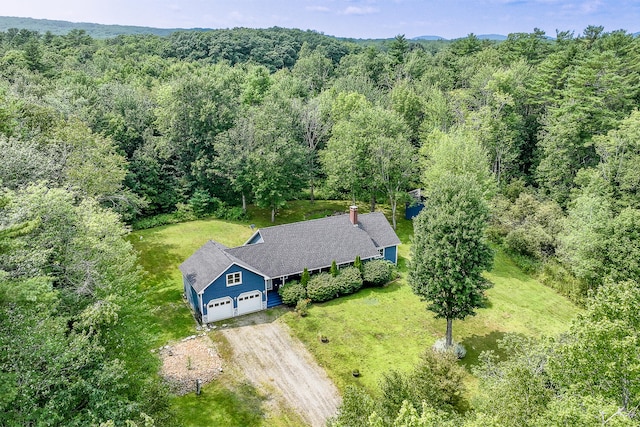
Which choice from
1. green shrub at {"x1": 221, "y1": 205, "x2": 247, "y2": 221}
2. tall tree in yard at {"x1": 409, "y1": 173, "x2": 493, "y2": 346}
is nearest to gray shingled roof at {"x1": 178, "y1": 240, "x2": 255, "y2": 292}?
tall tree in yard at {"x1": 409, "y1": 173, "x2": 493, "y2": 346}

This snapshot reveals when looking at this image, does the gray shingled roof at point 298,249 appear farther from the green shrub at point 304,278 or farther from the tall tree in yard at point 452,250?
the tall tree in yard at point 452,250

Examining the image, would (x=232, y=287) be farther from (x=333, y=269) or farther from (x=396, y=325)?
(x=396, y=325)

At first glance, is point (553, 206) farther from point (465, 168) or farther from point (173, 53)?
point (173, 53)

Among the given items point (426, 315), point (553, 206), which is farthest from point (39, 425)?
point (553, 206)

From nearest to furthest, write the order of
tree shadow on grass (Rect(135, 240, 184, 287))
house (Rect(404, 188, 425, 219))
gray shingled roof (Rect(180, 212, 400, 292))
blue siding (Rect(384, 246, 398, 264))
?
gray shingled roof (Rect(180, 212, 400, 292)) → tree shadow on grass (Rect(135, 240, 184, 287)) → blue siding (Rect(384, 246, 398, 264)) → house (Rect(404, 188, 425, 219))

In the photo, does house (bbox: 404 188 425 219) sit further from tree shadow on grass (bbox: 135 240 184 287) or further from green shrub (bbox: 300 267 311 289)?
tree shadow on grass (bbox: 135 240 184 287)

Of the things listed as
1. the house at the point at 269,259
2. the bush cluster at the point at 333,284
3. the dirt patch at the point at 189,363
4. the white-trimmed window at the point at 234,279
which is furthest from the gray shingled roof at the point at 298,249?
the dirt patch at the point at 189,363
